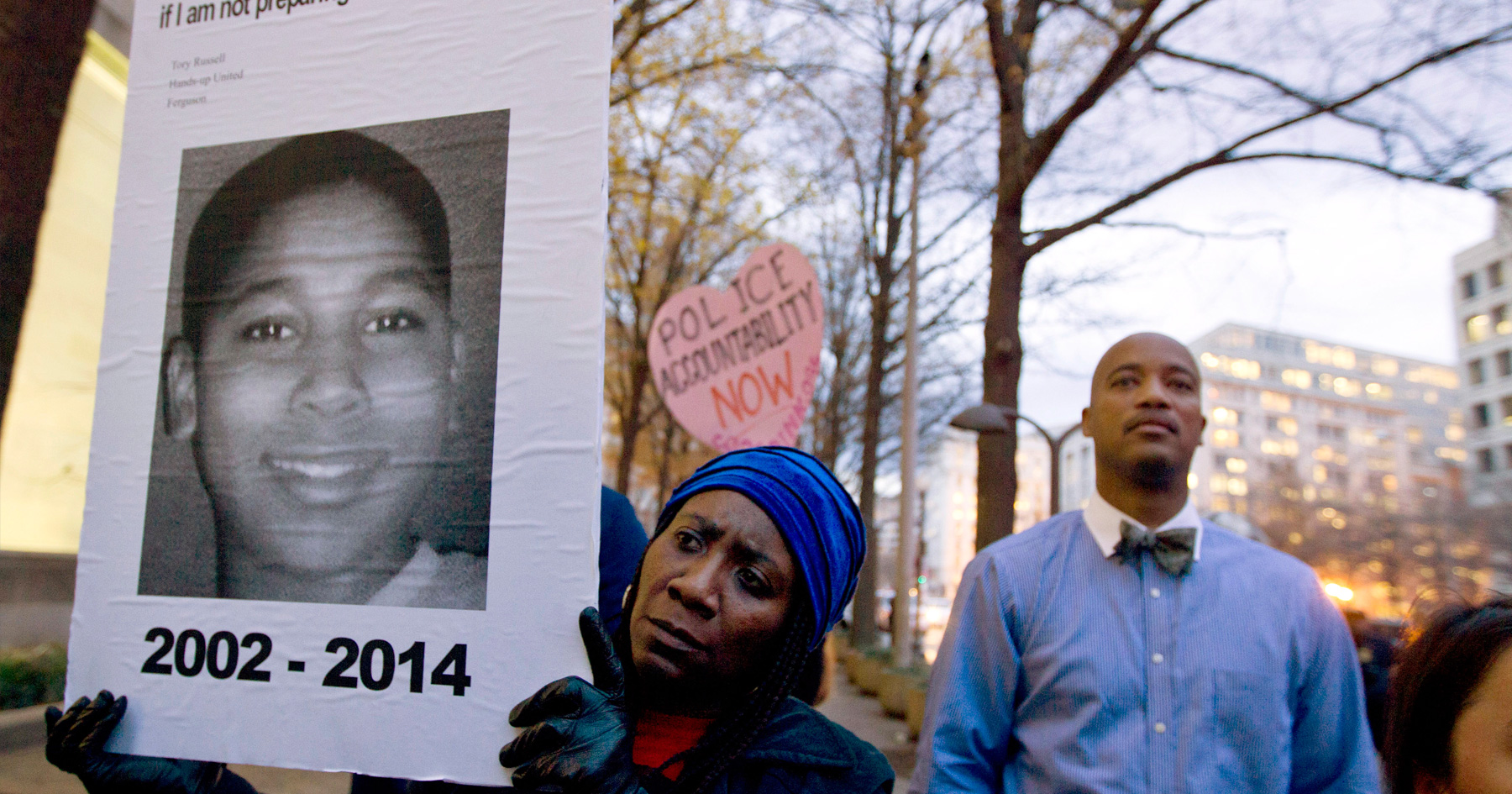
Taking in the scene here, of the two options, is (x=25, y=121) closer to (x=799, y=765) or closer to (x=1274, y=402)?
(x=799, y=765)

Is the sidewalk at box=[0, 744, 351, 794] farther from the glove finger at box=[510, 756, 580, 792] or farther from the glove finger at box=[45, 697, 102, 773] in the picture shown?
the glove finger at box=[510, 756, 580, 792]

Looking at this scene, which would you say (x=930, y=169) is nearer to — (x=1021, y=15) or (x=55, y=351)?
(x=1021, y=15)

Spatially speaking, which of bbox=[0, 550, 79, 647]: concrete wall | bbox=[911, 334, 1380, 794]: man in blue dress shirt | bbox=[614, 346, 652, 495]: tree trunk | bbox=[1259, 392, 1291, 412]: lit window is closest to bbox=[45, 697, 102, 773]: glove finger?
bbox=[911, 334, 1380, 794]: man in blue dress shirt

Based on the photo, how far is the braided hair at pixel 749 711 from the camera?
155 centimetres

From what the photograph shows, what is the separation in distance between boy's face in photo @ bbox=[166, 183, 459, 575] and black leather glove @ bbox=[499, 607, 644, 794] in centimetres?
37

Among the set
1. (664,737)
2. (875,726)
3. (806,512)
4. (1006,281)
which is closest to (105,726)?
(664,737)

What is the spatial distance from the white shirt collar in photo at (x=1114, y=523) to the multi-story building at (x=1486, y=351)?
2771 inches

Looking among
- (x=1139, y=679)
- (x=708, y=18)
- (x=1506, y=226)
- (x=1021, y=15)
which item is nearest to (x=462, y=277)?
(x=1139, y=679)

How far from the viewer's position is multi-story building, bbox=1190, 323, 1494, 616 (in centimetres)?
5591

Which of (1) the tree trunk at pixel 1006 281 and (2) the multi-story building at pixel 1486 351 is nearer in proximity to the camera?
(1) the tree trunk at pixel 1006 281

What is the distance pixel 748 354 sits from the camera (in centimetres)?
592

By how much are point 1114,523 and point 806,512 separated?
111 centimetres

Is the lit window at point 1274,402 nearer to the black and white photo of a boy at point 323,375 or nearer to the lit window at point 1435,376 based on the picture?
the lit window at point 1435,376

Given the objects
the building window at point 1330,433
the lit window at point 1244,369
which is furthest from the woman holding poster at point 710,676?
the building window at point 1330,433
